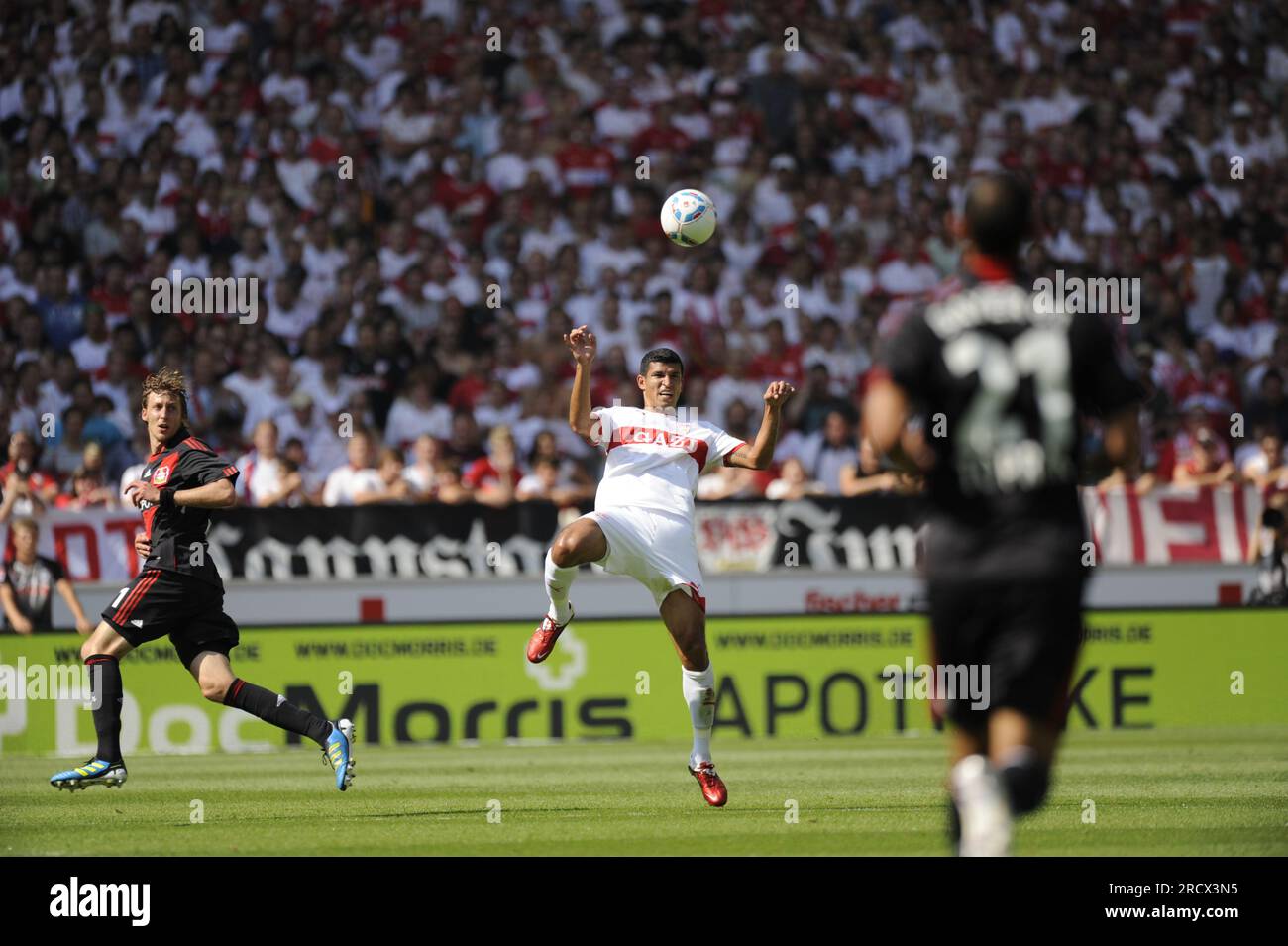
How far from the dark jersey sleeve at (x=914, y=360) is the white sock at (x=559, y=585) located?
6151 millimetres

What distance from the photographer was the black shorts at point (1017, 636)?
5.98 m

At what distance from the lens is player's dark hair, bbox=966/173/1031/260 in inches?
239

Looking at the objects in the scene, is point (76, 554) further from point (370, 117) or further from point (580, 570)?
point (370, 117)

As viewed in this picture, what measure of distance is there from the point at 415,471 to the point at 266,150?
5.93m

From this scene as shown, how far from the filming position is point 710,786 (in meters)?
11.2

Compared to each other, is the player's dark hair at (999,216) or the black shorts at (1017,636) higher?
the player's dark hair at (999,216)

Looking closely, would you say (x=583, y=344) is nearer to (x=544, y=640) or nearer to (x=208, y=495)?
(x=544, y=640)

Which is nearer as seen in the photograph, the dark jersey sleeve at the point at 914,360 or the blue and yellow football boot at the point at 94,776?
the dark jersey sleeve at the point at 914,360

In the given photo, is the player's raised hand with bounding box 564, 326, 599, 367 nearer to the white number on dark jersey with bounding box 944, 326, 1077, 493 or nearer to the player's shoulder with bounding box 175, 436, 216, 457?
the player's shoulder with bounding box 175, 436, 216, 457

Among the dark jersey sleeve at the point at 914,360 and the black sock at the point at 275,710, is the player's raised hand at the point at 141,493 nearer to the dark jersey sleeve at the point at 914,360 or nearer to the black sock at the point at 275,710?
the black sock at the point at 275,710

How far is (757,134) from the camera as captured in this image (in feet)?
76.2

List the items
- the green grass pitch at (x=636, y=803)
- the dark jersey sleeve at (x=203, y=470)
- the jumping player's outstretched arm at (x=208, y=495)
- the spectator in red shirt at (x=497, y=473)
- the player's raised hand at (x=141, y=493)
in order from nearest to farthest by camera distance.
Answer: the green grass pitch at (x=636, y=803) < the player's raised hand at (x=141, y=493) < the jumping player's outstretched arm at (x=208, y=495) < the dark jersey sleeve at (x=203, y=470) < the spectator in red shirt at (x=497, y=473)

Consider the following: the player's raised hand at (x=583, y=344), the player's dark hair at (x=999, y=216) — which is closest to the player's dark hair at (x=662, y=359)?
the player's raised hand at (x=583, y=344)
